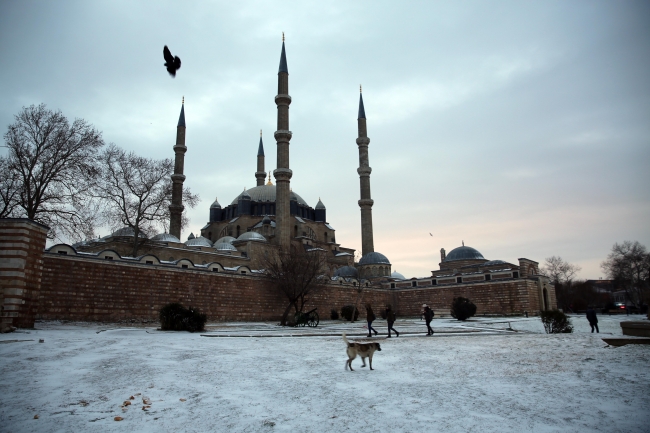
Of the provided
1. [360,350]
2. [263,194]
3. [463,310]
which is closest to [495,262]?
[463,310]

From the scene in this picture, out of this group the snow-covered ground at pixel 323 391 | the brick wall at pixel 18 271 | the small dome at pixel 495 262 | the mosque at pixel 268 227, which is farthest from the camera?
the small dome at pixel 495 262

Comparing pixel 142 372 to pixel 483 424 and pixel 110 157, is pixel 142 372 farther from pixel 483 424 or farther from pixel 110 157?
pixel 110 157

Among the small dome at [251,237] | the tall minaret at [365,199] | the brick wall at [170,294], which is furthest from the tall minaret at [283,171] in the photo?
the tall minaret at [365,199]

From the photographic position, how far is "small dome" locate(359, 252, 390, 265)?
35.9 meters

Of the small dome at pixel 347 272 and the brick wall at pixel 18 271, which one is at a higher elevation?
the small dome at pixel 347 272

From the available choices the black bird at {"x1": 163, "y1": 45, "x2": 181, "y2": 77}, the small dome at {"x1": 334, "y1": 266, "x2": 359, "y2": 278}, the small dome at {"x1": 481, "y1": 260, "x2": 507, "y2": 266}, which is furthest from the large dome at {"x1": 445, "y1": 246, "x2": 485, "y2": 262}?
the black bird at {"x1": 163, "y1": 45, "x2": 181, "y2": 77}

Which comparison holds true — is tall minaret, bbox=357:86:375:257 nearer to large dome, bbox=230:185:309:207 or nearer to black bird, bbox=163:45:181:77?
large dome, bbox=230:185:309:207

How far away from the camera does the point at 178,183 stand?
32312 mm

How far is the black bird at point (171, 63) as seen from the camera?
7.46m

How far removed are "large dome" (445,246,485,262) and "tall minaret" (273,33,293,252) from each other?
46.5 ft

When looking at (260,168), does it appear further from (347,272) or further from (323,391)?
(323,391)

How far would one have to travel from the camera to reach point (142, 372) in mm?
5098

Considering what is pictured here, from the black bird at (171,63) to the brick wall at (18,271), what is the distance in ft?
16.9

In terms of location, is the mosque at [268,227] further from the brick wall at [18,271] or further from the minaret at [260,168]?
the brick wall at [18,271]
